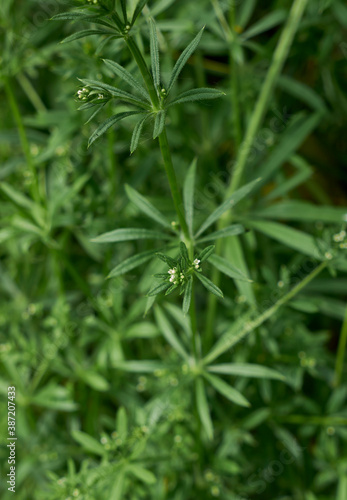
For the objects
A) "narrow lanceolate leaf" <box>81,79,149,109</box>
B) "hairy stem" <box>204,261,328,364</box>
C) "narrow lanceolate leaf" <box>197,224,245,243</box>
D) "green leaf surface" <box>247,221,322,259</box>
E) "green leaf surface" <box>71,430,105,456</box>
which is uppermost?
"narrow lanceolate leaf" <box>81,79,149,109</box>

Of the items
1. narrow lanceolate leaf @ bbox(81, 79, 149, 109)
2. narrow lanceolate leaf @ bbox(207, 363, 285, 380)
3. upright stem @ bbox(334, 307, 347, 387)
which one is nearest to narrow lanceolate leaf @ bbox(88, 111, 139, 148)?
narrow lanceolate leaf @ bbox(81, 79, 149, 109)

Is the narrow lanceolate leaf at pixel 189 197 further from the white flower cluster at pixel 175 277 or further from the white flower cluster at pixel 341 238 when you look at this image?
the white flower cluster at pixel 341 238

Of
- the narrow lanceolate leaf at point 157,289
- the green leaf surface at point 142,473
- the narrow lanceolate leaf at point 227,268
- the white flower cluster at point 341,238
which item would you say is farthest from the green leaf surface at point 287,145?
the green leaf surface at point 142,473

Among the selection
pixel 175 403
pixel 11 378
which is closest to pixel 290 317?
pixel 175 403

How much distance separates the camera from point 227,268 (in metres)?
1.50

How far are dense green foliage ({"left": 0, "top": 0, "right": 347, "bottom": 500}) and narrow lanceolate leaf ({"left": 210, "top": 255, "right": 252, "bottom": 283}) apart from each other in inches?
3.3

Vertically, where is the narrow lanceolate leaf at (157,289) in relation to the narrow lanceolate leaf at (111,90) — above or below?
below

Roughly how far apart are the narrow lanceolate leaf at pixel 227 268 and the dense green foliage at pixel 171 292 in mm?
83

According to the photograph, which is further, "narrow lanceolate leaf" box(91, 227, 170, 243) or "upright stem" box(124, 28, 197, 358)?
"narrow lanceolate leaf" box(91, 227, 170, 243)

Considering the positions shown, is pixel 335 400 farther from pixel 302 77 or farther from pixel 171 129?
pixel 302 77

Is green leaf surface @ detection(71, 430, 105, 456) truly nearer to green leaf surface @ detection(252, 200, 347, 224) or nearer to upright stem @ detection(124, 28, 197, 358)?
upright stem @ detection(124, 28, 197, 358)

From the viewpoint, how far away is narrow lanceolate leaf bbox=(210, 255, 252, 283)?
1476 mm

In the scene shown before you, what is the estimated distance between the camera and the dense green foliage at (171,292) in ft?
6.10

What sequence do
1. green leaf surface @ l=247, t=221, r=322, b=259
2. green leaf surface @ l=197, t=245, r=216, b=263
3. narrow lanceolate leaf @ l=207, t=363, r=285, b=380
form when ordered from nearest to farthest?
green leaf surface @ l=197, t=245, r=216, b=263 → narrow lanceolate leaf @ l=207, t=363, r=285, b=380 → green leaf surface @ l=247, t=221, r=322, b=259
